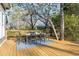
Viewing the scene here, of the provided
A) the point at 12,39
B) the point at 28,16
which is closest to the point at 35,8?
the point at 28,16

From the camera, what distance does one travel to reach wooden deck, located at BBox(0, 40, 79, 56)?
9.97ft

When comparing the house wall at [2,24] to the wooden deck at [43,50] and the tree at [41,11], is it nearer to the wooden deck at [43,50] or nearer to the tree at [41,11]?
the wooden deck at [43,50]

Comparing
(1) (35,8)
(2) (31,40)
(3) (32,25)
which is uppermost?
(1) (35,8)

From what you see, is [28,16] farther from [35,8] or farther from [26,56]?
[26,56]

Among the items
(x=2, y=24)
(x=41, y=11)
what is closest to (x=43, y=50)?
(x=41, y=11)

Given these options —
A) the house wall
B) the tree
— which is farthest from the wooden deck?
the tree

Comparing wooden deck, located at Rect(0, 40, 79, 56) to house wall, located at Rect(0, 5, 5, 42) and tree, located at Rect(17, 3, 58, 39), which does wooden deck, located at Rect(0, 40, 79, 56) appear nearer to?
house wall, located at Rect(0, 5, 5, 42)

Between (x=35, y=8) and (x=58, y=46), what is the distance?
633mm

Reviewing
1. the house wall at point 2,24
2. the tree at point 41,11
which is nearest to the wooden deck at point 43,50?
the house wall at point 2,24

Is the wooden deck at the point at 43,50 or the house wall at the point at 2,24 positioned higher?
the house wall at the point at 2,24

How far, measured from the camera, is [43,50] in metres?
3.07

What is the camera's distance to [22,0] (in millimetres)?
3018

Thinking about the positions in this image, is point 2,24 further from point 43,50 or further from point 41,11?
point 43,50

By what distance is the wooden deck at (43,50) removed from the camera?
3.04 m
